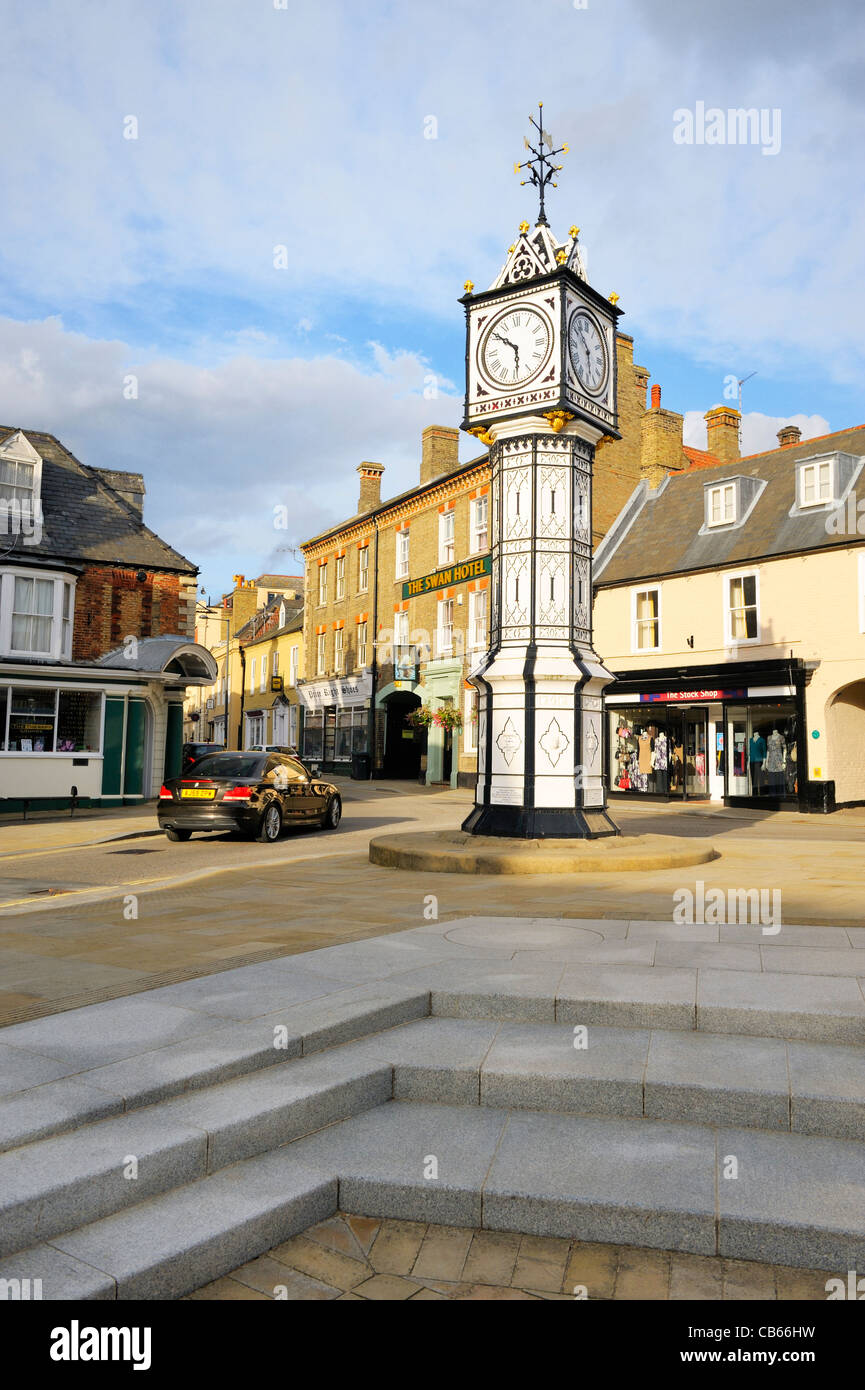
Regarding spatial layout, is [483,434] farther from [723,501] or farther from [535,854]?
[723,501]

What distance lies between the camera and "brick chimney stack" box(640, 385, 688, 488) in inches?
1252

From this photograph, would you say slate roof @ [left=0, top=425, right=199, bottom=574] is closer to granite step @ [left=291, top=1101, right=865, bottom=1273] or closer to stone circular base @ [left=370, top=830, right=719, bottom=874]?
stone circular base @ [left=370, top=830, right=719, bottom=874]

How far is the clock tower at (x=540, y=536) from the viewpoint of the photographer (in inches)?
475

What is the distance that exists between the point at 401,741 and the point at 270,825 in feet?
74.3

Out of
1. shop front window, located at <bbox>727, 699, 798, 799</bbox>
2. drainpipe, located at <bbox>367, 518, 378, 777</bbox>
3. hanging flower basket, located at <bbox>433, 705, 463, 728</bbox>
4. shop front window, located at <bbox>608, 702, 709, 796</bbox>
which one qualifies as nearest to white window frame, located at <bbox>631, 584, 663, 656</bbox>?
shop front window, located at <bbox>608, 702, 709, 796</bbox>

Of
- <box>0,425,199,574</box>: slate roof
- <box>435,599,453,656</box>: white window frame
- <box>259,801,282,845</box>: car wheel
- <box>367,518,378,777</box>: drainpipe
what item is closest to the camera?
<box>259,801,282,845</box>: car wheel

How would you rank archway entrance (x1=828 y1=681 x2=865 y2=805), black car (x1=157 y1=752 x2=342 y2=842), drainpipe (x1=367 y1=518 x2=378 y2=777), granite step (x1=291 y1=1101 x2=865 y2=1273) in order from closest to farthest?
granite step (x1=291 y1=1101 x2=865 y2=1273) < black car (x1=157 y1=752 x2=342 y2=842) < archway entrance (x1=828 y1=681 x2=865 y2=805) < drainpipe (x1=367 y1=518 x2=378 y2=777)

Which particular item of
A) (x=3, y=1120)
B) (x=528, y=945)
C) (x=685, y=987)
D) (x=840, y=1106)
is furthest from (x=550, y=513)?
(x=3, y=1120)

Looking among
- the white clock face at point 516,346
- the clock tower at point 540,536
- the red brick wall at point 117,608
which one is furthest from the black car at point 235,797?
the red brick wall at point 117,608

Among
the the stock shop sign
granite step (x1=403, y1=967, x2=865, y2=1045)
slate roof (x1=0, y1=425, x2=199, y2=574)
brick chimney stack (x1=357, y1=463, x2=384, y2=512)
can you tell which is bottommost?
granite step (x1=403, y1=967, x2=865, y2=1045)

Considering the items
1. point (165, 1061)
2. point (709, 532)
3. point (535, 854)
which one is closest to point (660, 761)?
point (709, 532)

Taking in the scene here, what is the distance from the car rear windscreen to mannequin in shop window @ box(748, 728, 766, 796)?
13.7m

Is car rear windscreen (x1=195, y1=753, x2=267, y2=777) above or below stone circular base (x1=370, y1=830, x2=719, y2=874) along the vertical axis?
above
